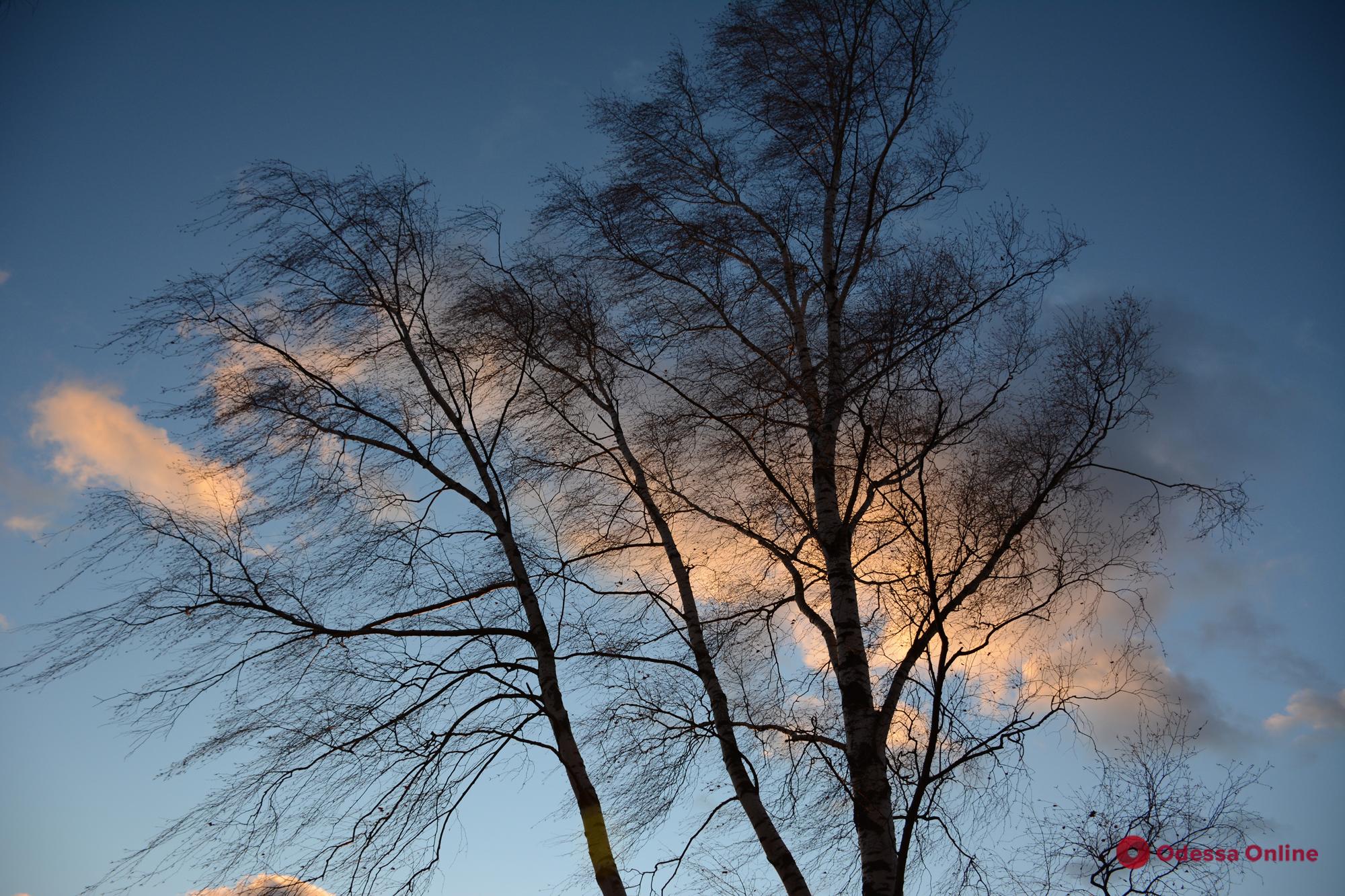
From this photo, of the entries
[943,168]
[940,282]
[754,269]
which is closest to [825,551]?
[940,282]

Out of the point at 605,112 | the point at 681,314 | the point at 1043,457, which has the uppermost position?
the point at 605,112

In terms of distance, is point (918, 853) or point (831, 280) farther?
point (831, 280)

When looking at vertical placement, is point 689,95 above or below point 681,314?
above

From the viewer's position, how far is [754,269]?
8.24 metres

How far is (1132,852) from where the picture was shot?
7.18 meters

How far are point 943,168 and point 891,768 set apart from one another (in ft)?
17.1

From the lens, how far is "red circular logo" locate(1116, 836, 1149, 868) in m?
7.16

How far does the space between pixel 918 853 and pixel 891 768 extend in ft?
1.92

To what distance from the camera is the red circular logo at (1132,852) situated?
7156mm

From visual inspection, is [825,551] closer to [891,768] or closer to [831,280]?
[891,768]

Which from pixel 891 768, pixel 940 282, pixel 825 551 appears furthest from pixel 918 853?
pixel 940 282

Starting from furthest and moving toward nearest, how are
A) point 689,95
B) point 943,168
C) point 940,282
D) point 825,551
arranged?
point 689,95 → point 943,168 → point 940,282 → point 825,551

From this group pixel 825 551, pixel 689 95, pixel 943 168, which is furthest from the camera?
pixel 689 95

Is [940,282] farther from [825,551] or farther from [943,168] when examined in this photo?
[825,551]
